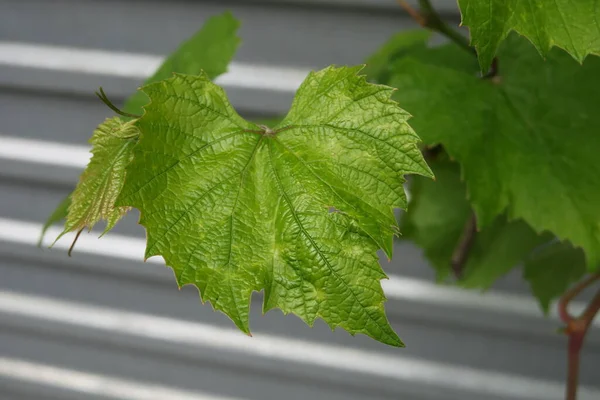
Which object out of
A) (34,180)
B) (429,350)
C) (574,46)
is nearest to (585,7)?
(574,46)

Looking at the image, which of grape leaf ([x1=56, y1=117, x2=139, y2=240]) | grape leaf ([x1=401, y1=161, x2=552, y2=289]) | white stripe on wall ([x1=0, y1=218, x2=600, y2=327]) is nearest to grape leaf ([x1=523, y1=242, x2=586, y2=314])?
grape leaf ([x1=401, y1=161, x2=552, y2=289])

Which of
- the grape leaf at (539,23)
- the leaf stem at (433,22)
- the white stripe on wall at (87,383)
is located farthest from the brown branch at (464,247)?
the white stripe on wall at (87,383)

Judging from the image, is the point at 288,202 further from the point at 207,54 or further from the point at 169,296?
the point at 169,296

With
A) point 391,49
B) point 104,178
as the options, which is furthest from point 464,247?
point 104,178

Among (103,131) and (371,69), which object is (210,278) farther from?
(371,69)

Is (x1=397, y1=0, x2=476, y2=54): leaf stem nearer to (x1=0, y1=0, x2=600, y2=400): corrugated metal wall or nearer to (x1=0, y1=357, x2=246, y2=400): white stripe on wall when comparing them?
(x1=0, y1=0, x2=600, y2=400): corrugated metal wall

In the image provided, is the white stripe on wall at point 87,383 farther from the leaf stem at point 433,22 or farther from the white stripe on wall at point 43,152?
the leaf stem at point 433,22
